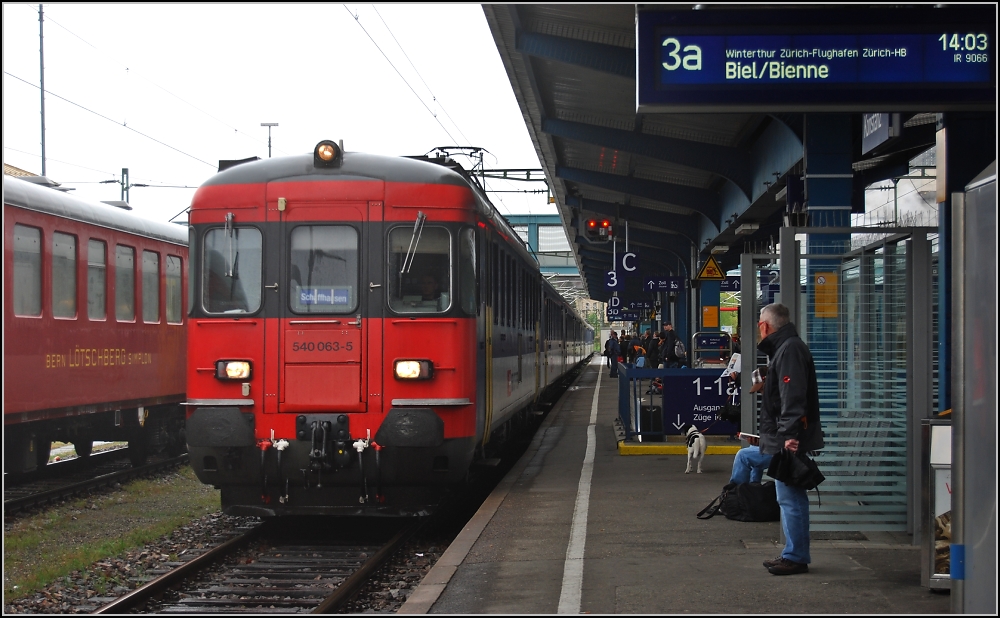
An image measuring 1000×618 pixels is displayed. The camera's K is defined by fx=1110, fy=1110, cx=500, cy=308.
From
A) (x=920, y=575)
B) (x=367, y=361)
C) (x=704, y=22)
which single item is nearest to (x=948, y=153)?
(x=704, y=22)

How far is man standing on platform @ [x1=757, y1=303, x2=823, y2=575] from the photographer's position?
21.5 feet

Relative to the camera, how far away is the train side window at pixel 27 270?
1070cm

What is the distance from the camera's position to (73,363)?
467 inches

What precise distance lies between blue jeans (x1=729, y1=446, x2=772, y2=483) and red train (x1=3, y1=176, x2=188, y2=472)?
6.74 meters

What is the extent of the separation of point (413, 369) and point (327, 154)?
1906 mm

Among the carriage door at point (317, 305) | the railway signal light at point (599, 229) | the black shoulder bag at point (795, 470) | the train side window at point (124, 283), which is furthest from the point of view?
the railway signal light at point (599, 229)

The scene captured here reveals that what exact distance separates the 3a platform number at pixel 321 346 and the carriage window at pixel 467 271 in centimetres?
98

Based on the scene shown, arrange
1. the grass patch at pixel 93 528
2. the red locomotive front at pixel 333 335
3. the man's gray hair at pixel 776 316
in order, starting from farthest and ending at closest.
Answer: the red locomotive front at pixel 333 335 < the grass patch at pixel 93 528 < the man's gray hair at pixel 776 316

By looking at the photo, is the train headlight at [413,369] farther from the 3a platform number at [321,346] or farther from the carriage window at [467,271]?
the carriage window at [467,271]

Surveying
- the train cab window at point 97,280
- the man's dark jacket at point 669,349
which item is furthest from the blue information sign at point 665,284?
the train cab window at point 97,280

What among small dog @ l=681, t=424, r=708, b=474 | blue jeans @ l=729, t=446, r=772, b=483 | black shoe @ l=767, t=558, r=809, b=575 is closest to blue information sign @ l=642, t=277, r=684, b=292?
small dog @ l=681, t=424, r=708, b=474

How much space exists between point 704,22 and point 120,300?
912 cm

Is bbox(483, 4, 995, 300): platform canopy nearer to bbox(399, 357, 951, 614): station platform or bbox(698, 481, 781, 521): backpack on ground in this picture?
bbox(399, 357, 951, 614): station platform

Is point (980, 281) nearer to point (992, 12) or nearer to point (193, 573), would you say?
point (992, 12)
